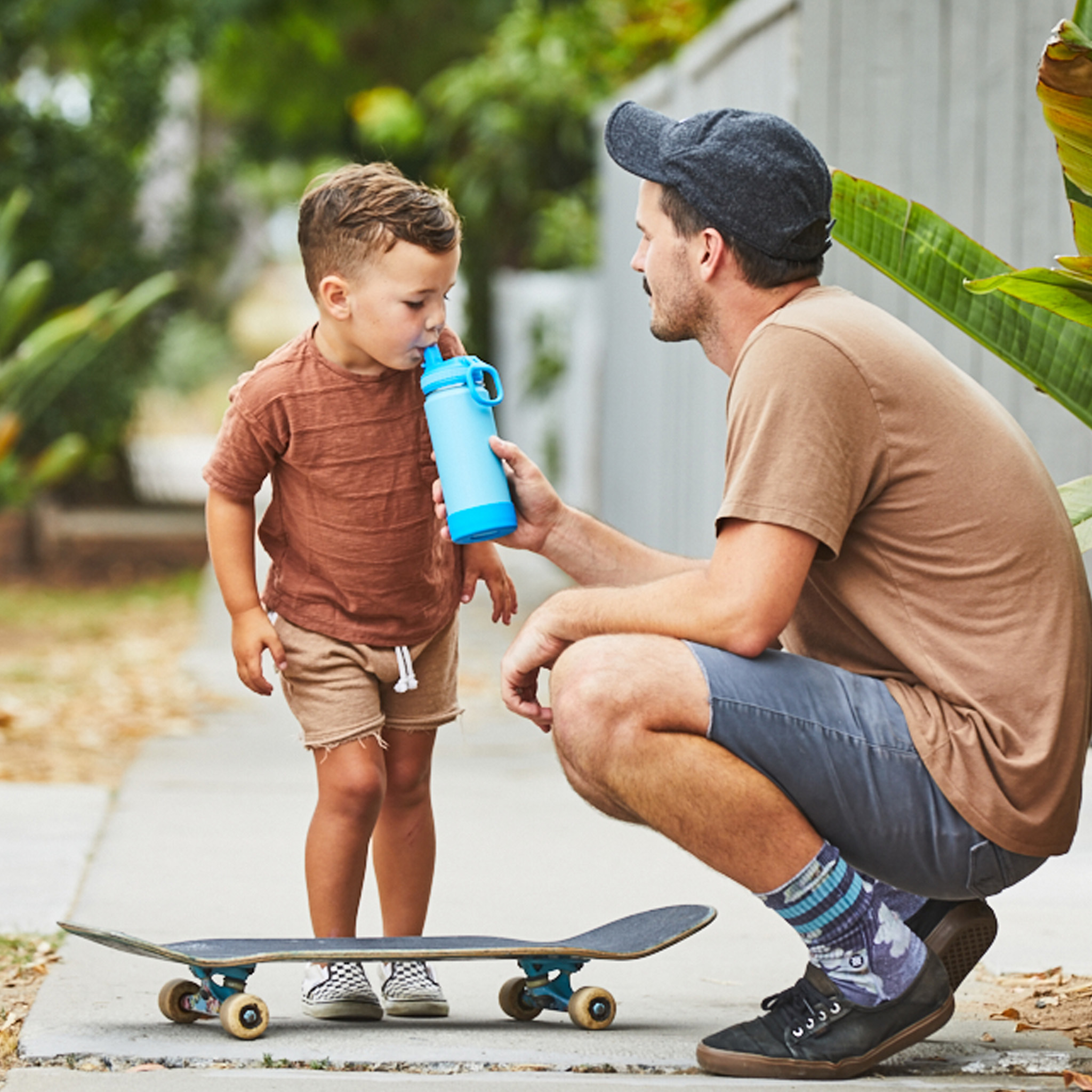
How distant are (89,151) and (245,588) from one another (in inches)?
378

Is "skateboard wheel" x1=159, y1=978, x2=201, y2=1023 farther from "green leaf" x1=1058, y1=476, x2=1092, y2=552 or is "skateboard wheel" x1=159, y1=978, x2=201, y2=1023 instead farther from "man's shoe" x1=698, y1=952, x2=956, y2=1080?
"green leaf" x1=1058, y1=476, x2=1092, y2=552

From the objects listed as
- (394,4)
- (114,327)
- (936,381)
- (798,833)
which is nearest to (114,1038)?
(798,833)

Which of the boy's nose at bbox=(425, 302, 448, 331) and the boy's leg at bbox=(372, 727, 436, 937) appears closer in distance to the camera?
the boy's nose at bbox=(425, 302, 448, 331)

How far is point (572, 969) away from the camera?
3088mm

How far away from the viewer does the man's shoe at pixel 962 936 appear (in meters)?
3.05

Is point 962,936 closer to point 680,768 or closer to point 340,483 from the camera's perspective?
point 680,768

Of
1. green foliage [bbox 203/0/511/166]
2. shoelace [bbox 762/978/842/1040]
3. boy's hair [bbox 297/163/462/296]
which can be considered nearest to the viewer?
shoelace [bbox 762/978/842/1040]

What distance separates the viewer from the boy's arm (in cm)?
314

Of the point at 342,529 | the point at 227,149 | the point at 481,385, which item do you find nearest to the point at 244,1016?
the point at 342,529

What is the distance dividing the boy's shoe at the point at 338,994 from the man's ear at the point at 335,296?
1.15m

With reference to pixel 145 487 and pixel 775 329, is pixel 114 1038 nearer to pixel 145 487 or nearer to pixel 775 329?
pixel 775 329

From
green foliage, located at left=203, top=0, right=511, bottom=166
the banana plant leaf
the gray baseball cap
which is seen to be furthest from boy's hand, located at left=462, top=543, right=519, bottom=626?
green foliage, located at left=203, top=0, right=511, bottom=166

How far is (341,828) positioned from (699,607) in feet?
2.73

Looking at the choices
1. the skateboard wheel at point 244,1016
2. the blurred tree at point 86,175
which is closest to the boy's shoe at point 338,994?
the skateboard wheel at point 244,1016
